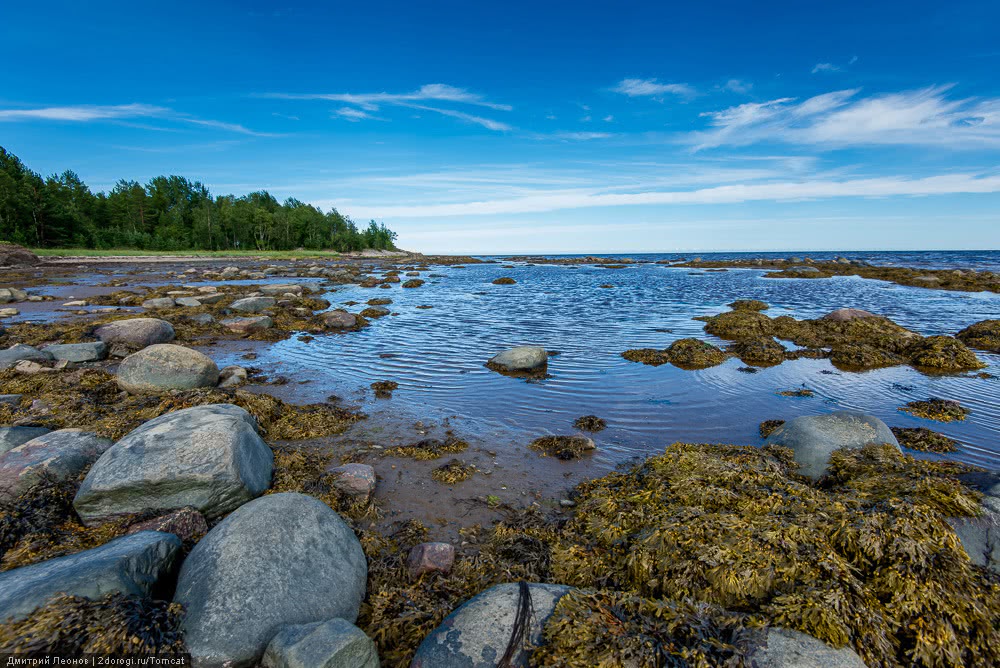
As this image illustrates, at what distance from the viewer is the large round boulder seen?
8070 millimetres

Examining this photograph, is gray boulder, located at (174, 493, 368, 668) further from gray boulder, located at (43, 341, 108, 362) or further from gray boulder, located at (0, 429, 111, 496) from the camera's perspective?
gray boulder, located at (43, 341, 108, 362)

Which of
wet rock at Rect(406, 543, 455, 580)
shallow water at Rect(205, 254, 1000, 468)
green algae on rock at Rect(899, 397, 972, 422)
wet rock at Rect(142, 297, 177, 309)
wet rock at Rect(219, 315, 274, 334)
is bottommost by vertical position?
wet rock at Rect(406, 543, 455, 580)

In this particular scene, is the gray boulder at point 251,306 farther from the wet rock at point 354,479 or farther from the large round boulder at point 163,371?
the wet rock at point 354,479

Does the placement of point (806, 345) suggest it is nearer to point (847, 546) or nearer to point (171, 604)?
point (847, 546)

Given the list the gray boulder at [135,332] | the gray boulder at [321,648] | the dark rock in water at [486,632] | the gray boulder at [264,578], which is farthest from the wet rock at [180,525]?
the gray boulder at [135,332]

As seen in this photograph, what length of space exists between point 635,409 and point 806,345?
27.8 feet

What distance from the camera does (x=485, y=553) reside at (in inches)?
168

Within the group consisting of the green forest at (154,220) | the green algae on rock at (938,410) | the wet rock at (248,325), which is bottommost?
the green algae on rock at (938,410)

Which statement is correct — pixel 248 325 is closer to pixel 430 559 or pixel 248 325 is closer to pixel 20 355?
pixel 20 355

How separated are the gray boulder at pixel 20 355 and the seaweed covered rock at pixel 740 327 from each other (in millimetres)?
18289

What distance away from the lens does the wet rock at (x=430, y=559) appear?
3.97 m

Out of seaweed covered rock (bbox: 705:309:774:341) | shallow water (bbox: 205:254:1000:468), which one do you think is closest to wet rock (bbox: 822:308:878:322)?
seaweed covered rock (bbox: 705:309:774:341)

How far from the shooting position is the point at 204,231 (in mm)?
82938

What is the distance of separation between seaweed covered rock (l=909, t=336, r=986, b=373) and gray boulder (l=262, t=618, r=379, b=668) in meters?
13.6
